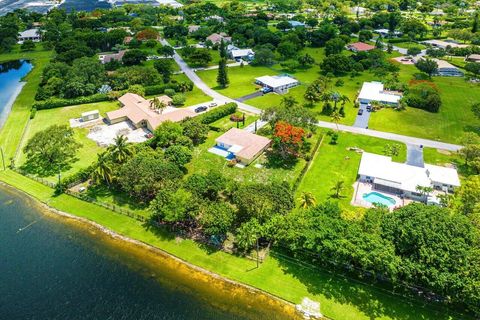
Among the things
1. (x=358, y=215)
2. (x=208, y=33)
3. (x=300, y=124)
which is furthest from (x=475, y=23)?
(x=358, y=215)

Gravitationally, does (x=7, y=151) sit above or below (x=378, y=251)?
below

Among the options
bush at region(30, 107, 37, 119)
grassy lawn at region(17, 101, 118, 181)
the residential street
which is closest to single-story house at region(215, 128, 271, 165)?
the residential street

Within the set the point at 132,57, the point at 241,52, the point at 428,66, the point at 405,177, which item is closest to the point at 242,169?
the point at 405,177

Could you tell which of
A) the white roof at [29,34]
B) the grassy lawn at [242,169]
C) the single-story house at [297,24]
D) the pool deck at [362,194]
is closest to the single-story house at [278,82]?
the grassy lawn at [242,169]

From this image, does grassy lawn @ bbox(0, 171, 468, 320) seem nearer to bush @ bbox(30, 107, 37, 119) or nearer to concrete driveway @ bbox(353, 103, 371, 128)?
bush @ bbox(30, 107, 37, 119)

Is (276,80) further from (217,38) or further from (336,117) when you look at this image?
(217,38)

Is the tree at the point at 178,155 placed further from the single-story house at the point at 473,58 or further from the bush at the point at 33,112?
the single-story house at the point at 473,58

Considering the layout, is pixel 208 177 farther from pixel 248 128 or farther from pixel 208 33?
pixel 208 33
